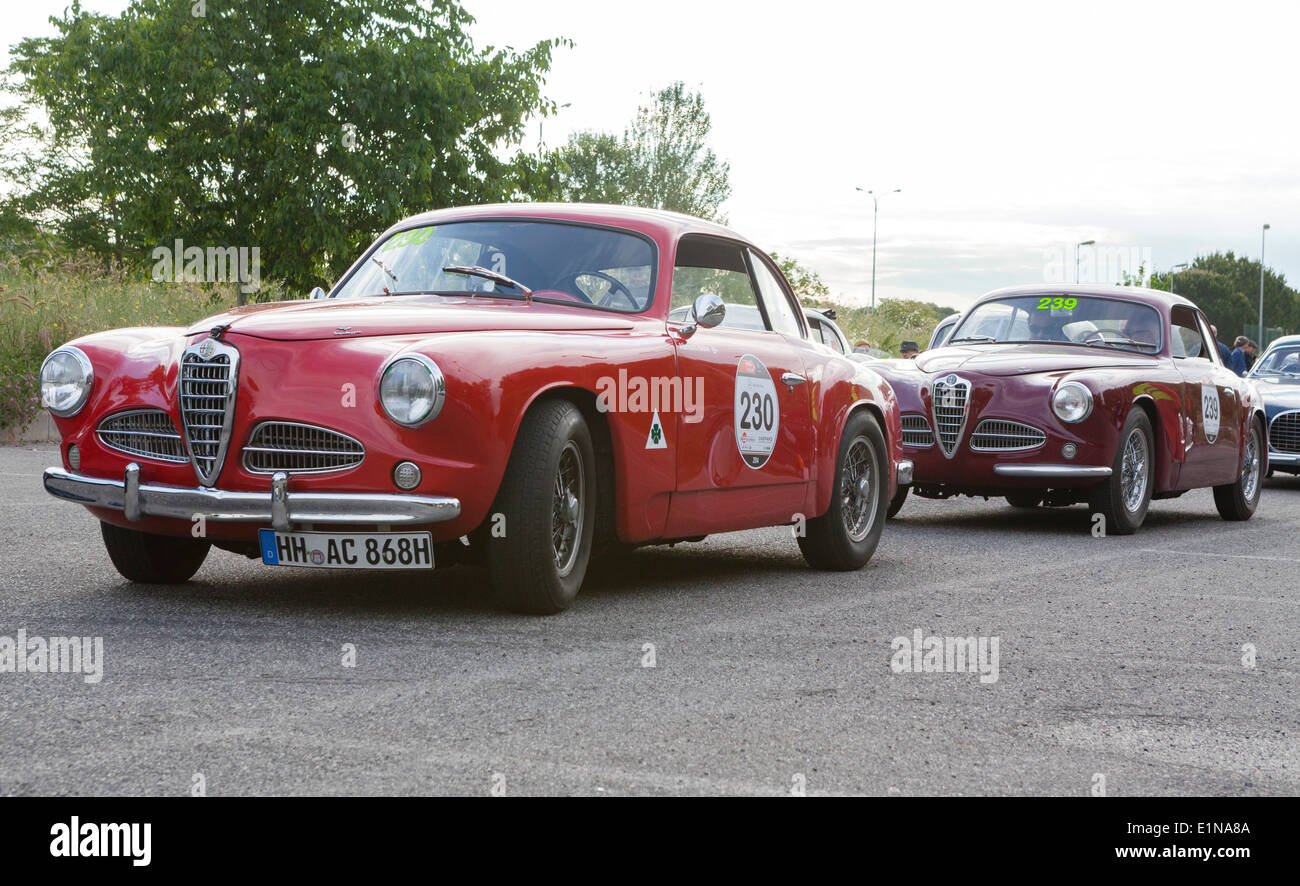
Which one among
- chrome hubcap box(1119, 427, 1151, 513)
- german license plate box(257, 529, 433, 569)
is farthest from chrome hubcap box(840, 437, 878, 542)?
german license plate box(257, 529, 433, 569)

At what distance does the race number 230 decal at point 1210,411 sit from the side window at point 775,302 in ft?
15.9

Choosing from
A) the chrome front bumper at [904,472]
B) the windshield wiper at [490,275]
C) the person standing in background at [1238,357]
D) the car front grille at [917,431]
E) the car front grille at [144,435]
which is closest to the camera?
the car front grille at [144,435]

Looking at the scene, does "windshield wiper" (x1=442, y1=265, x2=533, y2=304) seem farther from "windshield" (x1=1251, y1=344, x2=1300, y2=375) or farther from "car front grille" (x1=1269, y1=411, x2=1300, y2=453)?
"windshield" (x1=1251, y1=344, x2=1300, y2=375)

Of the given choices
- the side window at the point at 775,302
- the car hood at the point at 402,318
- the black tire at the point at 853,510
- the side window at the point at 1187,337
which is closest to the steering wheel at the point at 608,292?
the car hood at the point at 402,318

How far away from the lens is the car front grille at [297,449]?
5.30 m

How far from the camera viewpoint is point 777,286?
7.96 metres

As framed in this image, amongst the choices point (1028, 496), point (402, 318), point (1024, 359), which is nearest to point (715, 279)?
point (402, 318)

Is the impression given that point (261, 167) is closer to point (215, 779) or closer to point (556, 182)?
point (556, 182)

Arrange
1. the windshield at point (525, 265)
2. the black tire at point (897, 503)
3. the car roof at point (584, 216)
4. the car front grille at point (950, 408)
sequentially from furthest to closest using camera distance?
1. the black tire at point (897, 503)
2. the car front grille at point (950, 408)
3. the car roof at point (584, 216)
4. the windshield at point (525, 265)

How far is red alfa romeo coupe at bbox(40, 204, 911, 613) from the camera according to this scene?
17.3 feet

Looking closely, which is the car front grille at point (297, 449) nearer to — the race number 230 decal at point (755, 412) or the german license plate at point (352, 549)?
the german license plate at point (352, 549)

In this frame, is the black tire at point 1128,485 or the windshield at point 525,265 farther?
the black tire at point 1128,485
